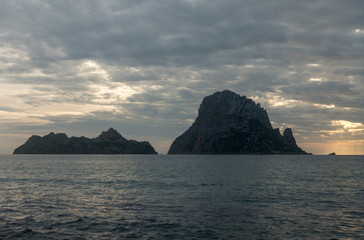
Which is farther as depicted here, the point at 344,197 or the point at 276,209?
the point at 344,197

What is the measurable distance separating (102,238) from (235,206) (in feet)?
64.6

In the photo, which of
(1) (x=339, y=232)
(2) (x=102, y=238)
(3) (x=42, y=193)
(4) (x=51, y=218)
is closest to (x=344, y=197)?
(1) (x=339, y=232)

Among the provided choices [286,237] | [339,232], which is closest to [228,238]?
[286,237]

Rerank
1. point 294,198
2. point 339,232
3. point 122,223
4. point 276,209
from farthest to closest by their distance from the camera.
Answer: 1. point 294,198
2. point 276,209
3. point 122,223
4. point 339,232

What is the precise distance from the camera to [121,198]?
4559 centimetres

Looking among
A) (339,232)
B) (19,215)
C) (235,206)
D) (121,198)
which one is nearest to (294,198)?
(235,206)

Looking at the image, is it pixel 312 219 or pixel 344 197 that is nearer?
pixel 312 219

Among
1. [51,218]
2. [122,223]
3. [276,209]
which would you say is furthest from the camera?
[276,209]

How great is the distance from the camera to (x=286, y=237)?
25.0 m

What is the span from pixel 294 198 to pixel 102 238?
105ft

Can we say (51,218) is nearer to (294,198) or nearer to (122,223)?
(122,223)

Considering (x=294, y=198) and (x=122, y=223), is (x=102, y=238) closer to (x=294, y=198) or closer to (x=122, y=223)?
(x=122, y=223)

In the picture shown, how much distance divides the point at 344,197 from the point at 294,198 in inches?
359

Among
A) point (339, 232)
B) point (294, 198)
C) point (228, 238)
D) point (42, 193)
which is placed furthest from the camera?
point (42, 193)
